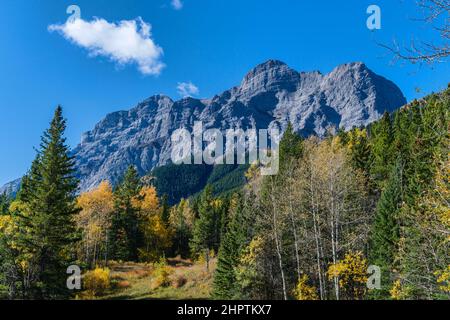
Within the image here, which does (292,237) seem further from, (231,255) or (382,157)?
(382,157)

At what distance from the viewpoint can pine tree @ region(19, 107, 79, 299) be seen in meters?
25.2

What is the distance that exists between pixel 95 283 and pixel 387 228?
2926 cm

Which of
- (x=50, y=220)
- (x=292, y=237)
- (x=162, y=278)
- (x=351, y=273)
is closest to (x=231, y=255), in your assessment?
(x=292, y=237)

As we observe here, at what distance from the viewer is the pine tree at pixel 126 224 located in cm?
5484

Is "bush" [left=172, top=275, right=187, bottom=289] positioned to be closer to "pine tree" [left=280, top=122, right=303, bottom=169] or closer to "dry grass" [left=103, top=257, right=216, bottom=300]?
"dry grass" [left=103, top=257, right=216, bottom=300]

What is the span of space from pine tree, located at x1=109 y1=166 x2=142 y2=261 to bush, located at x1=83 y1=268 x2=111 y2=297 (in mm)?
14977

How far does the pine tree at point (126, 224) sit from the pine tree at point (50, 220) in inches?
1031

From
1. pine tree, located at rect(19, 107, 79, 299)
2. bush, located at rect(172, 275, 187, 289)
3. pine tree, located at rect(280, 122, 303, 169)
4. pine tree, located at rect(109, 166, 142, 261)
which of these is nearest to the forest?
pine tree, located at rect(19, 107, 79, 299)

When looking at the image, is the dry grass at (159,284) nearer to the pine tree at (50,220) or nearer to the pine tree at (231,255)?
the pine tree at (231,255)

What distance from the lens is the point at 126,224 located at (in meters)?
56.8

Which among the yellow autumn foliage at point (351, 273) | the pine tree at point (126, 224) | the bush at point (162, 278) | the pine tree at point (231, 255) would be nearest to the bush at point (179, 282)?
the bush at point (162, 278)

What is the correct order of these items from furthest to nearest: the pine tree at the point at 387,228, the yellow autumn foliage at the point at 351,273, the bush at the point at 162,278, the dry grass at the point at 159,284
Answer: the bush at the point at 162,278, the dry grass at the point at 159,284, the pine tree at the point at 387,228, the yellow autumn foliage at the point at 351,273
